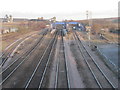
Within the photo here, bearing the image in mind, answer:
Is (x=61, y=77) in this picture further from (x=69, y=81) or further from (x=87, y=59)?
(x=87, y=59)

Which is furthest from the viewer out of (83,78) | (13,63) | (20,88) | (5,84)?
(13,63)

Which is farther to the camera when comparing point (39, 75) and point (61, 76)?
point (39, 75)

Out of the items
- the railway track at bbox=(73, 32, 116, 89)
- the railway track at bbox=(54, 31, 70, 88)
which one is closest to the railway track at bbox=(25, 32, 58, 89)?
the railway track at bbox=(54, 31, 70, 88)

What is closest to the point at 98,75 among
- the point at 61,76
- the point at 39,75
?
the point at 61,76

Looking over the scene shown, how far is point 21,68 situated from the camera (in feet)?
56.6

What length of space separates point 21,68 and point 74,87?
271 inches

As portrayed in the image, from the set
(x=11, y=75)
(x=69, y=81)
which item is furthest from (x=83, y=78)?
(x=11, y=75)

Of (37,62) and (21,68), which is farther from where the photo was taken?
(37,62)

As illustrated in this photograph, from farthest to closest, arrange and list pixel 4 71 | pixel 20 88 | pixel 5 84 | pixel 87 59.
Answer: pixel 87 59, pixel 4 71, pixel 5 84, pixel 20 88

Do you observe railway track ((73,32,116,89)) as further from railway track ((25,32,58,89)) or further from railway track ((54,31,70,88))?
railway track ((25,32,58,89))

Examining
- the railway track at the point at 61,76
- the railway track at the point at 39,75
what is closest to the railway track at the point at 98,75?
the railway track at the point at 61,76

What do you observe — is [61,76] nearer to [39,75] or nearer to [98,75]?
[39,75]

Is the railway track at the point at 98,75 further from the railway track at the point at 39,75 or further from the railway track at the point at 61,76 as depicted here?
the railway track at the point at 39,75

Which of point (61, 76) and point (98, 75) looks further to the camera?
point (98, 75)
